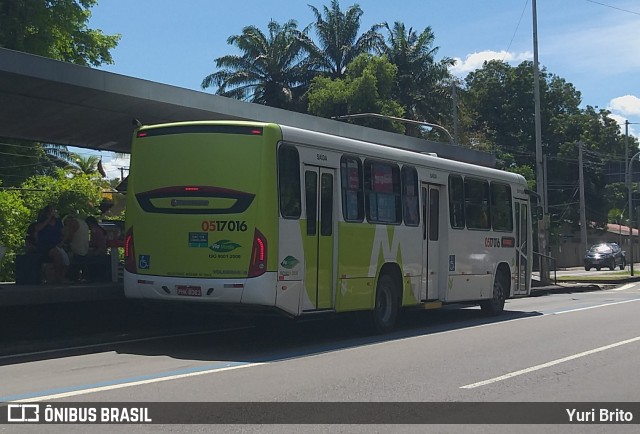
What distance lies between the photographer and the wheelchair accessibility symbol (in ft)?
41.5

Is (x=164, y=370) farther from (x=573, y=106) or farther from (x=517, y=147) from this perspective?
(x=573, y=106)

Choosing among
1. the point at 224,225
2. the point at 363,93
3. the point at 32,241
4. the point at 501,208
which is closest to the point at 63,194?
the point at 363,93

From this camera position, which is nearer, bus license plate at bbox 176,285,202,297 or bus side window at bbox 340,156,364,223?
bus license plate at bbox 176,285,202,297

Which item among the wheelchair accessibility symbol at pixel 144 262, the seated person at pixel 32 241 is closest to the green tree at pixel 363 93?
the seated person at pixel 32 241

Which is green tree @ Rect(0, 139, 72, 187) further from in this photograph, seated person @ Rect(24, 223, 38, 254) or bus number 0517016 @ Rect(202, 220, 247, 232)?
bus number 0517016 @ Rect(202, 220, 247, 232)

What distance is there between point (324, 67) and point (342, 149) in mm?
50595

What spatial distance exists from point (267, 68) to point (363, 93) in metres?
13.3

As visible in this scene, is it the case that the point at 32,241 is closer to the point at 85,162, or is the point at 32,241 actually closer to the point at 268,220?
the point at 268,220

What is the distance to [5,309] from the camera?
43.7 ft

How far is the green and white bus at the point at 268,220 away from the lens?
1201 cm

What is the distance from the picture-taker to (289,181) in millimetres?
12461

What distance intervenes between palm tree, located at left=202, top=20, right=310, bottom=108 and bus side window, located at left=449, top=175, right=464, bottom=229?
1822 inches

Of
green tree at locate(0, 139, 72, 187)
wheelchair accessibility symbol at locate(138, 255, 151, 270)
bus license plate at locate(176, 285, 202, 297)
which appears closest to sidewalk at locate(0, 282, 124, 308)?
wheelchair accessibility symbol at locate(138, 255, 151, 270)

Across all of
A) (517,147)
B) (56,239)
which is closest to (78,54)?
(56,239)
